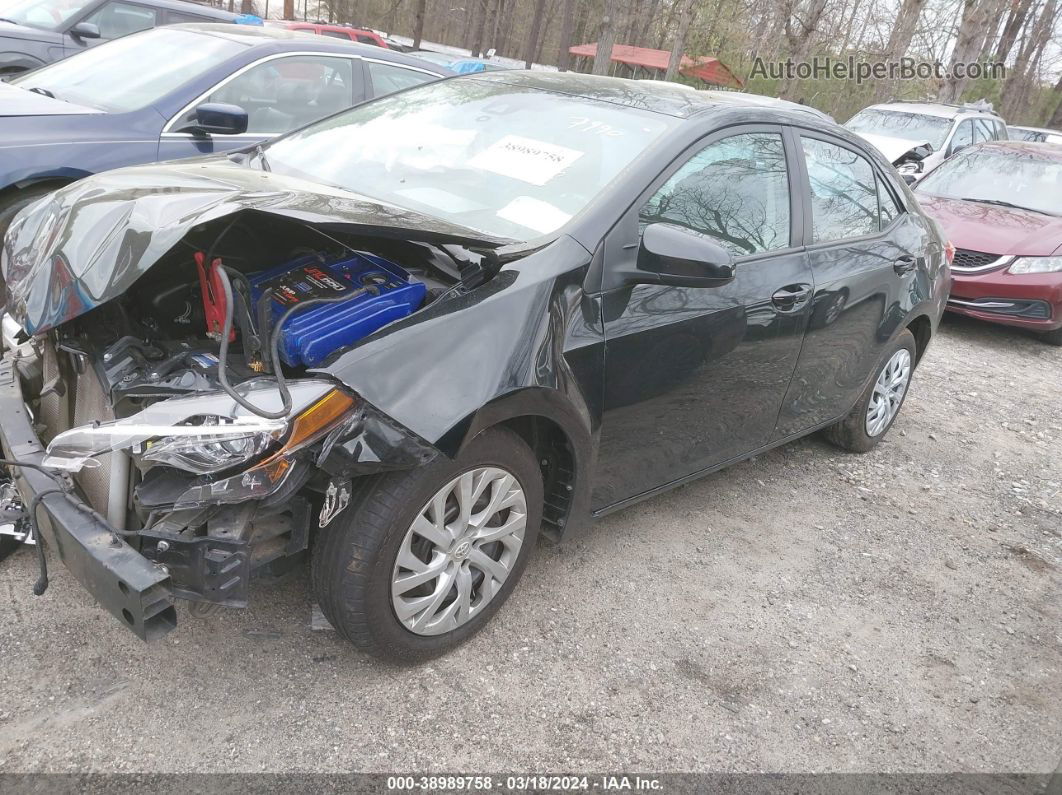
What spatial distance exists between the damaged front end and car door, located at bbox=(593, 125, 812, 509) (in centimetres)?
62

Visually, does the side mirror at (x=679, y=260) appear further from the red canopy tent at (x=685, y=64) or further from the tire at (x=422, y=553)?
the red canopy tent at (x=685, y=64)

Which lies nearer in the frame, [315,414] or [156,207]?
[315,414]

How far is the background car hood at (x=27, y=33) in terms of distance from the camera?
7167 mm

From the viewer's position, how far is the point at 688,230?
295 cm

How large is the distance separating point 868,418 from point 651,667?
2.46 meters

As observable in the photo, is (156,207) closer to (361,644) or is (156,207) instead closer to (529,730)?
(361,644)

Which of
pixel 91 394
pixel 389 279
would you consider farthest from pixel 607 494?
pixel 91 394

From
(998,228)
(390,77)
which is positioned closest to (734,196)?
(390,77)

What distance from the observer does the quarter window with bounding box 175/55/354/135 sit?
519 centimetres

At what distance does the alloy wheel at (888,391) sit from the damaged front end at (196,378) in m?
2.89

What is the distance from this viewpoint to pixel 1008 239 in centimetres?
746

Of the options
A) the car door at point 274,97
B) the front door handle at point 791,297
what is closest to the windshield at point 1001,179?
the front door handle at point 791,297

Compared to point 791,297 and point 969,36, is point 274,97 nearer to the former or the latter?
point 791,297

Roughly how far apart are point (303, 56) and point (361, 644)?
14.5ft
